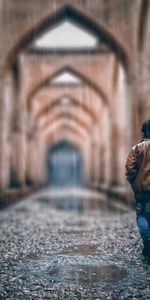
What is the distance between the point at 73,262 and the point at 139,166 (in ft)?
3.77

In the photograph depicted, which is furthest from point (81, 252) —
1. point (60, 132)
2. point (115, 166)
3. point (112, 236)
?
point (60, 132)

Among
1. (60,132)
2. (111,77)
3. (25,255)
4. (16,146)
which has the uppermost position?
(111,77)

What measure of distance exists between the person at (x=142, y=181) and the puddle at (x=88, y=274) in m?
0.46

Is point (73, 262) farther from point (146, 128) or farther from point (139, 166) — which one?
point (146, 128)

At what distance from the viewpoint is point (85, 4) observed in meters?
10.2

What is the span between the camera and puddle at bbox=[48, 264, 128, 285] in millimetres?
3119

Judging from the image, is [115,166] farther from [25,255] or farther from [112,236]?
[25,255]

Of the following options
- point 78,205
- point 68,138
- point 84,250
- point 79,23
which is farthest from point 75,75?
point 68,138

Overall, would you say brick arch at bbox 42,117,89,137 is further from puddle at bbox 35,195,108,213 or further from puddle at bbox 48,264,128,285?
puddle at bbox 48,264,128,285

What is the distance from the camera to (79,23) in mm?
10430

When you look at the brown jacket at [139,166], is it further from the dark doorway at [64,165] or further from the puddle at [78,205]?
the dark doorway at [64,165]

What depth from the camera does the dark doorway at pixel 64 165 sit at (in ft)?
118

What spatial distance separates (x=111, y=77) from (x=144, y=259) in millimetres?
11936

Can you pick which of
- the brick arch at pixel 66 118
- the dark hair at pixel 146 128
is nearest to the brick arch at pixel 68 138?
the brick arch at pixel 66 118
